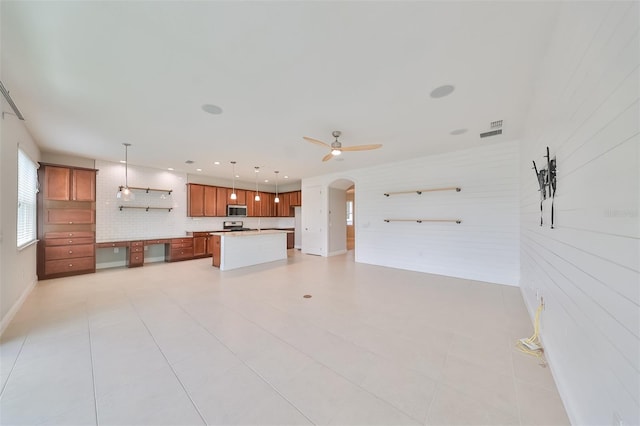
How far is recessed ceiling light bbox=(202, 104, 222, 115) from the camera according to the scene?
10.2 ft

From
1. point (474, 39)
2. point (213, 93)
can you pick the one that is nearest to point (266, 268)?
point (213, 93)

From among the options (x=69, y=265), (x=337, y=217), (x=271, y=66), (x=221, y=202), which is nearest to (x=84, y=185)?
(x=69, y=265)

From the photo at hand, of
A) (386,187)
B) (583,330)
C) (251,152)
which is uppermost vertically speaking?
(251,152)

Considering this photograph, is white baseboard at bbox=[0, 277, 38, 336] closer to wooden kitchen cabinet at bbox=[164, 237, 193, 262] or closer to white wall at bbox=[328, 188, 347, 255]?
wooden kitchen cabinet at bbox=[164, 237, 193, 262]

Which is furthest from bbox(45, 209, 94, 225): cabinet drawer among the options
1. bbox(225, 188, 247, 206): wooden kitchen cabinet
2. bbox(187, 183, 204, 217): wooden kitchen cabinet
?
bbox(225, 188, 247, 206): wooden kitchen cabinet

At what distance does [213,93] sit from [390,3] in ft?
6.86

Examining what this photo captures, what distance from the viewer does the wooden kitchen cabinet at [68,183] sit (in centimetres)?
502

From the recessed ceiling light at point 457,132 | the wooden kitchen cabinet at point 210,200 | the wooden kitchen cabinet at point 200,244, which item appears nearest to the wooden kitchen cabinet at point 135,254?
the wooden kitchen cabinet at point 200,244

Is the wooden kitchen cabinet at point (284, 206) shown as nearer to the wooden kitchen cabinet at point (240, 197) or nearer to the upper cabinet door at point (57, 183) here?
the wooden kitchen cabinet at point (240, 197)

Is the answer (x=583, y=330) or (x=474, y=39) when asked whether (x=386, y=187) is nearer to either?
(x=474, y=39)

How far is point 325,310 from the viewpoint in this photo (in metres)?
3.32

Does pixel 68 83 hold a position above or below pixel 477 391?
above

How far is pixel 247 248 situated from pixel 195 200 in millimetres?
2817

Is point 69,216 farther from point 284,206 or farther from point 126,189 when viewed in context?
point 284,206
